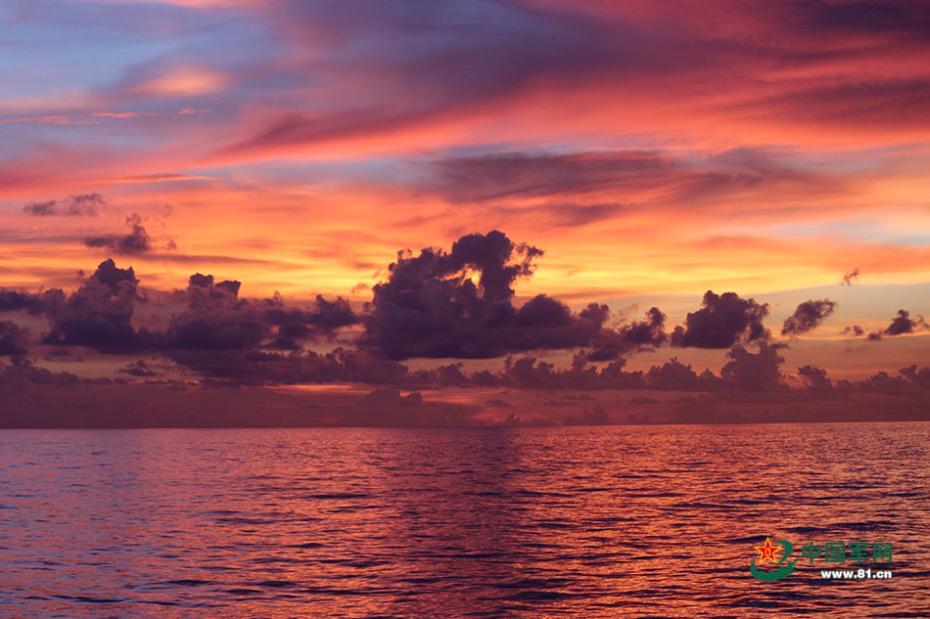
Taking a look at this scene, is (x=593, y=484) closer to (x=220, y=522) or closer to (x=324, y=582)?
(x=220, y=522)

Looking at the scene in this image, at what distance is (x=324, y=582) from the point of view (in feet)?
172

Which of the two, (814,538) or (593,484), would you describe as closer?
(814,538)

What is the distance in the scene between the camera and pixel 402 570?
56000 millimetres

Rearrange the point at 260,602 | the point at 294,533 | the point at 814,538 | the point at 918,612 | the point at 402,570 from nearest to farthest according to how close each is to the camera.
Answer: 1. the point at 918,612
2. the point at 260,602
3. the point at 402,570
4. the point at 814,538
5. the point at 294,533

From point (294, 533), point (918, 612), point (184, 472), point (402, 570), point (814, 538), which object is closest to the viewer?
point (918, 612)

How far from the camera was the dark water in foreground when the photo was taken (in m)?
47.1

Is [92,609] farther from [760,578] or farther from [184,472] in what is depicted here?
[184,472]

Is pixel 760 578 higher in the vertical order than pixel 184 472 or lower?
higher

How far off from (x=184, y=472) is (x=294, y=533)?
93.9 m

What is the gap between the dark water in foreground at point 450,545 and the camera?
4712cm

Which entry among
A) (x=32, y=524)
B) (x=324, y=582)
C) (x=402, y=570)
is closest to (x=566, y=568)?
(x=402, y=570)

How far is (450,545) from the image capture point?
6650cm

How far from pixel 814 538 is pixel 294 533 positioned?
40.0 metres

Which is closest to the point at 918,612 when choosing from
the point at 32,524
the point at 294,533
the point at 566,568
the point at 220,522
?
the point at 566,568
